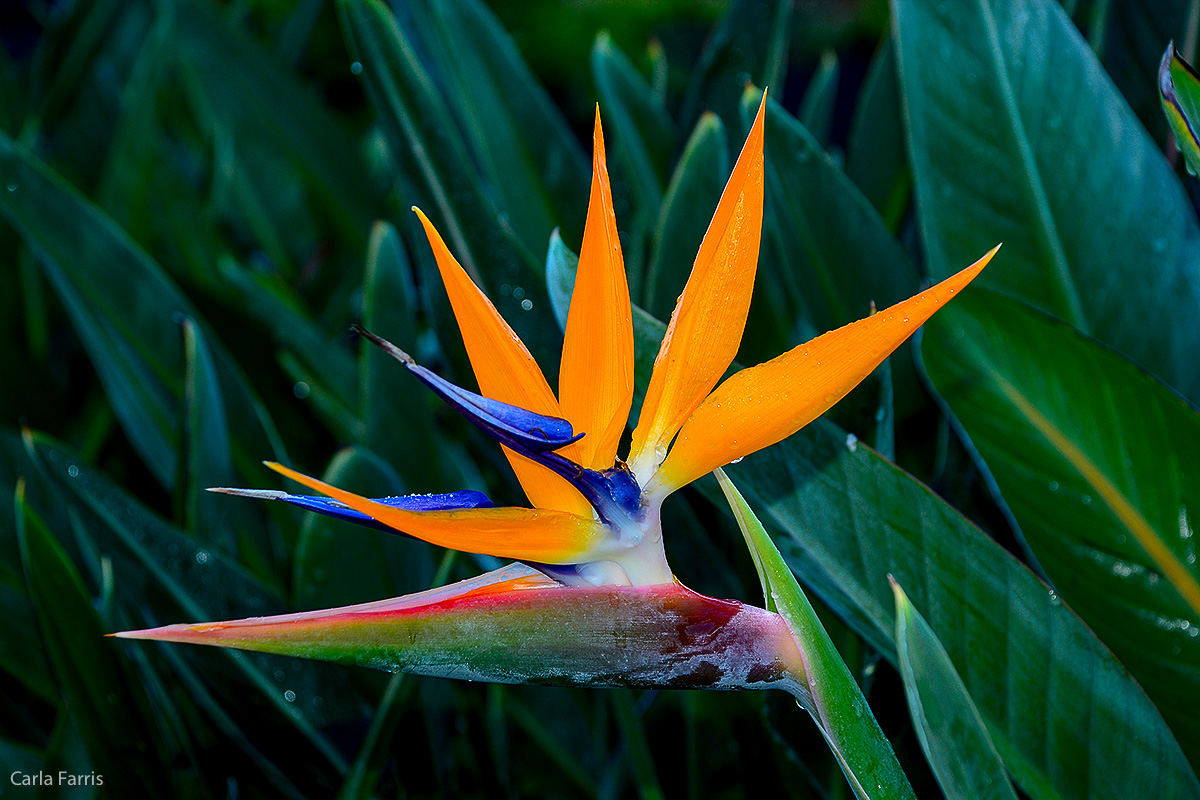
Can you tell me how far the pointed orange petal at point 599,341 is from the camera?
0.26 meters

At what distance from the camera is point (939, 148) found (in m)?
0.51

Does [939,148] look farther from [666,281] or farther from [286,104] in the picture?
[286,104]

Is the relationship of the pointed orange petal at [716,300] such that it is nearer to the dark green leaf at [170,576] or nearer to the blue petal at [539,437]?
the blue petal at [539,437]

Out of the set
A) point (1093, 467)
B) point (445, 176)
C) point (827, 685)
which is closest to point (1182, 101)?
point (1093, 467)

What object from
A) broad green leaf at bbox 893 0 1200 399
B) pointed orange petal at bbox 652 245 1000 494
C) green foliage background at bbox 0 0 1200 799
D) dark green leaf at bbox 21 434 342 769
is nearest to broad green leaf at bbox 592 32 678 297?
green foliage background at bbox 0 0 1200 799

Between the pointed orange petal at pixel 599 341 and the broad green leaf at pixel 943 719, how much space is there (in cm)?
10

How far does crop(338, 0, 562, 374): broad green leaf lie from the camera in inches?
21.6

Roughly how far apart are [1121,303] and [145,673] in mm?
610

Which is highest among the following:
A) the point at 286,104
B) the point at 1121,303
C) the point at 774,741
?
the point at 286,104

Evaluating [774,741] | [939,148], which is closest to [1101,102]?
[939,148]

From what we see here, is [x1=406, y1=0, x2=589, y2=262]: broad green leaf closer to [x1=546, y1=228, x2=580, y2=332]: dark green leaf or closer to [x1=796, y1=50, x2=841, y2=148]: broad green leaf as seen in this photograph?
[x1=796, y1=50, x2=841, y2=148]: broad green leaf

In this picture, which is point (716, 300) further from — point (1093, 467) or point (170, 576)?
point (170, 576)

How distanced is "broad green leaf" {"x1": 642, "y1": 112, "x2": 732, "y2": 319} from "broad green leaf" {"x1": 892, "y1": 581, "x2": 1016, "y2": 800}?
0.32m

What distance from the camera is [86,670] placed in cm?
51
